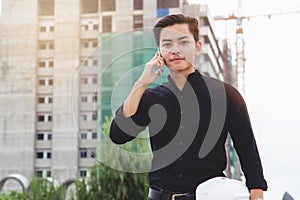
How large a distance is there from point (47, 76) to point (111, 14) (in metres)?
5.72

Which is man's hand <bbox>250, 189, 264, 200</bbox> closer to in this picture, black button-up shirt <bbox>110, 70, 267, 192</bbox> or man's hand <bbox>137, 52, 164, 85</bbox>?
black button-up shirt <bbox>110, 70, 267, 192</bbox>

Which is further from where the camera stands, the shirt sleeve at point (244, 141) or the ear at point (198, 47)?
the ear at point (198, 47)

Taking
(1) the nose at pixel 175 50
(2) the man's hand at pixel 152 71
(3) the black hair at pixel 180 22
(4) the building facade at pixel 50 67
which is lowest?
(4) the building facade at pixel 50 67

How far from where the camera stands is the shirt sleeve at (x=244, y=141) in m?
1.92

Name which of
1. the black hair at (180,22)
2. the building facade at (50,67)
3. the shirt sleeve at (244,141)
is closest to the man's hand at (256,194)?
the shirt sleeve at (244,141)

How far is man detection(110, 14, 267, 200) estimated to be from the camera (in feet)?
6.46

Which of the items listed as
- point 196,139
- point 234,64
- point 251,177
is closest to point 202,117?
point 196,139

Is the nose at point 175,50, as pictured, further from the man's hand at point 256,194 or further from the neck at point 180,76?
the man's hand at point 256,194

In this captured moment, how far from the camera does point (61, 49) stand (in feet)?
128

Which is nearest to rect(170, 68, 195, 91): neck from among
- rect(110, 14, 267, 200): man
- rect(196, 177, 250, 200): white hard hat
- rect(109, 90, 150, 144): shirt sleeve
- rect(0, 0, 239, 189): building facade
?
rect(110, 14, 267, 200): man

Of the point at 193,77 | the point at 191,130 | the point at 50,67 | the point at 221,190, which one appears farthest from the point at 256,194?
the point at 50,67

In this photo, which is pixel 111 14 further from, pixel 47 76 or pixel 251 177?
pixel 251 177

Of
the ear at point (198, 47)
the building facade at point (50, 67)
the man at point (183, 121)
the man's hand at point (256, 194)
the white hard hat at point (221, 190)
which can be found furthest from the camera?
the building facade at point (50, 67)

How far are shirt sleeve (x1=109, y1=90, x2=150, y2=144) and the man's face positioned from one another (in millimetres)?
143
